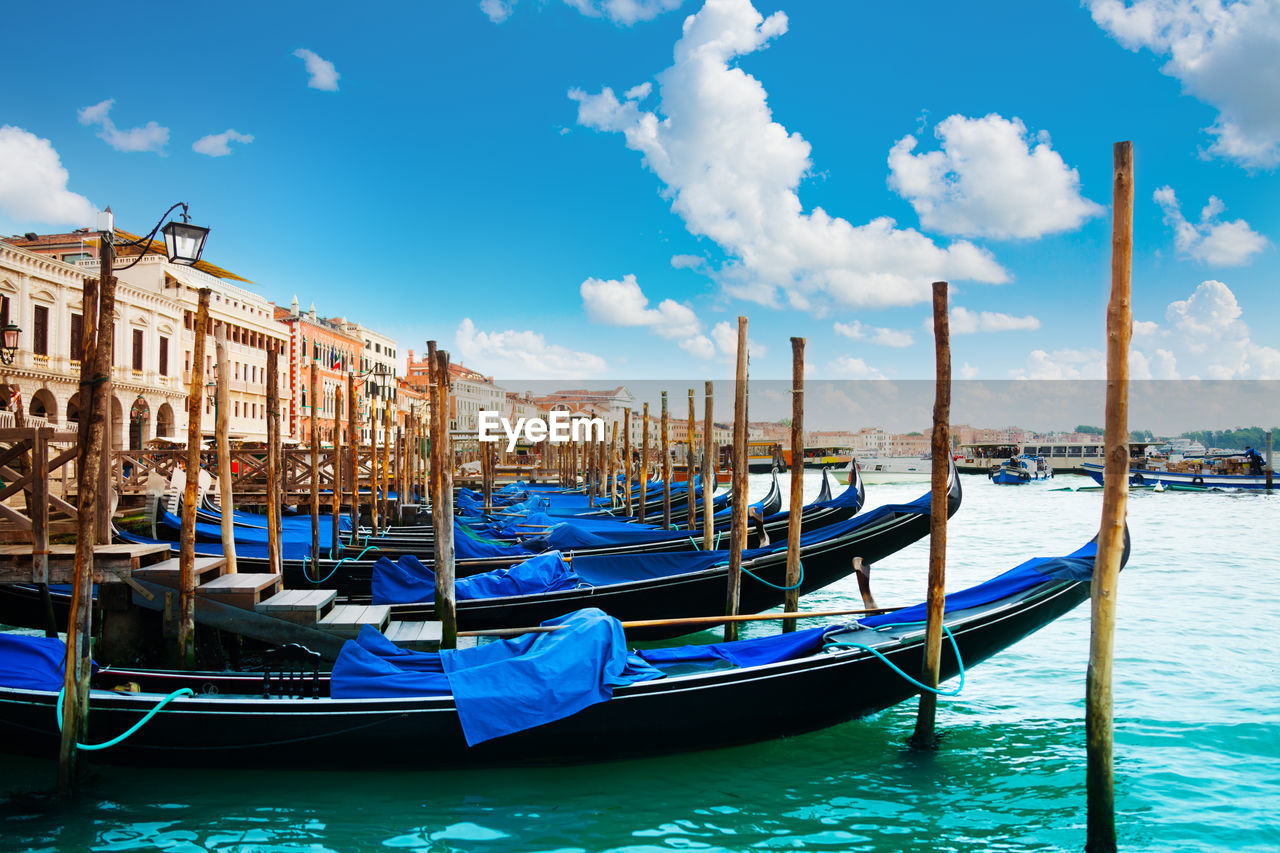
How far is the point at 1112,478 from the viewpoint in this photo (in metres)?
3.04

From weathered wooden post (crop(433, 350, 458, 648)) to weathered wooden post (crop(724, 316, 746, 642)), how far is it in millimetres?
1929

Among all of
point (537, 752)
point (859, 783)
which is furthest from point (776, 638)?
point (537, 752)

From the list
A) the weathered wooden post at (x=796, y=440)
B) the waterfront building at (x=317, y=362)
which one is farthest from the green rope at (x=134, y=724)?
the waterfront building at (x=317, y=362)

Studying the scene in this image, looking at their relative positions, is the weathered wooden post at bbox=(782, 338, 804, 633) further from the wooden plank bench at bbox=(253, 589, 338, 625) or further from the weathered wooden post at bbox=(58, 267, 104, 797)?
the weathered wooden post at bbox=(58, 267, 104, 797)

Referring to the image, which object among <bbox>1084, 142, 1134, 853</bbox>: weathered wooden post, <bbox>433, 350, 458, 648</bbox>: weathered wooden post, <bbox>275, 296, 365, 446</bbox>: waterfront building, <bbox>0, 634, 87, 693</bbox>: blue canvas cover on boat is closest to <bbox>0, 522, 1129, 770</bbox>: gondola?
<bbox>0, 634, 87, 693</bbox>: blue canvas cover on boat

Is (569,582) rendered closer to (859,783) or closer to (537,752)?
→ (537,752)

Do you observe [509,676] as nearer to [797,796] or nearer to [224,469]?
[797,796]

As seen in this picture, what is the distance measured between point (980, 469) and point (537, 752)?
4460cm

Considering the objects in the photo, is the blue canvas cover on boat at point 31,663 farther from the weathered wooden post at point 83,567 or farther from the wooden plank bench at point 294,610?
the wooden plank bench at point 294,610

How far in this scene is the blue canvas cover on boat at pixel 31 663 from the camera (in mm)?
3820

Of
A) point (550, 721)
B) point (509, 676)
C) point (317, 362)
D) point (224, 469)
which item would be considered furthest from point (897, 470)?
point (509, 676)

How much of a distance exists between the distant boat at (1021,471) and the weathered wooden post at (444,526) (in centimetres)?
3652

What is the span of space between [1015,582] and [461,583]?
3.67 metres

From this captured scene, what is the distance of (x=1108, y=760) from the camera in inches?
120
